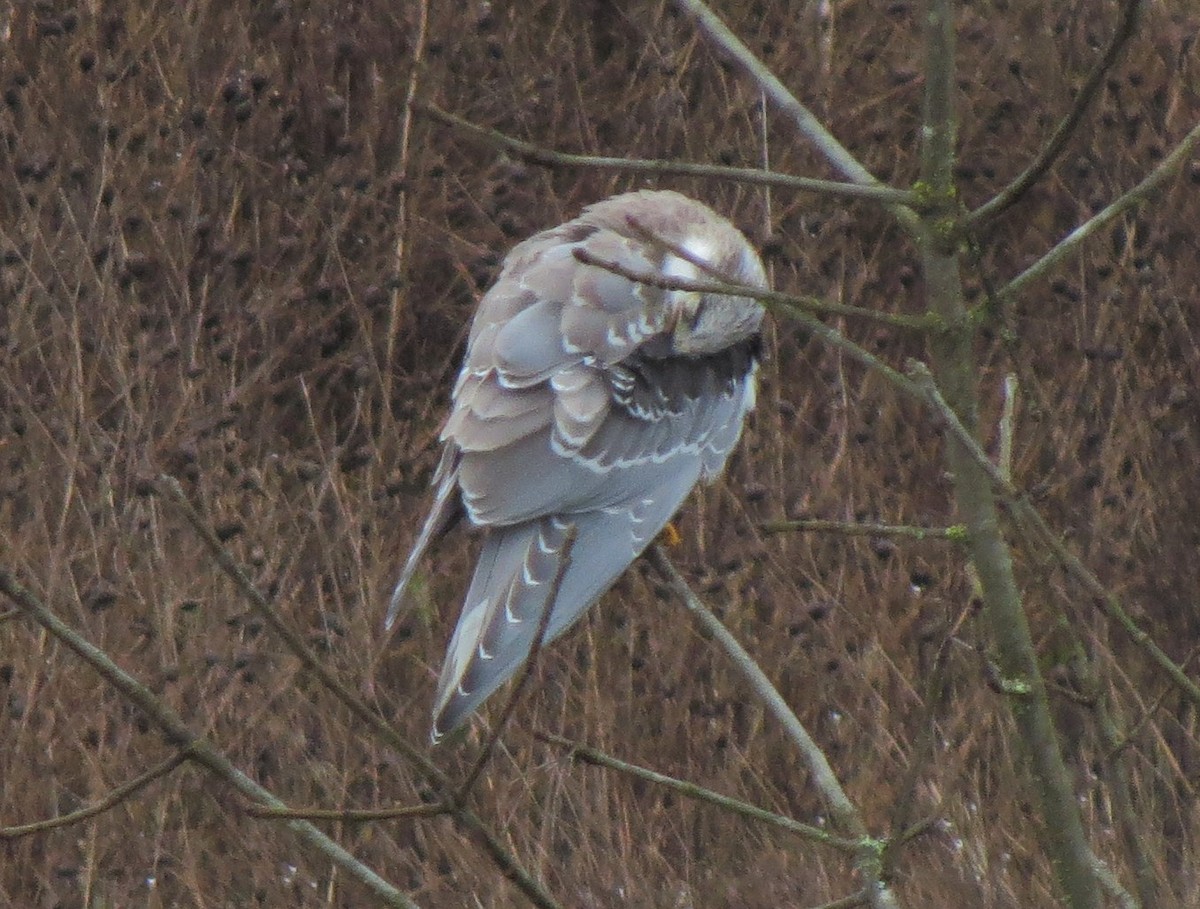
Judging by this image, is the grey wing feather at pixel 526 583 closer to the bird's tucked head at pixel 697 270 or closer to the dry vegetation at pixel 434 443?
the bird's tucked head at pixel 697 270

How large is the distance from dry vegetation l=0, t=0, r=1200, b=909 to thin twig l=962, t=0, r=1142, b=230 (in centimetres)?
197

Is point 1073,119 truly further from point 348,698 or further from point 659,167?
point 348,698

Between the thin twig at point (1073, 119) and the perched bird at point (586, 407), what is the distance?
5.16 feet

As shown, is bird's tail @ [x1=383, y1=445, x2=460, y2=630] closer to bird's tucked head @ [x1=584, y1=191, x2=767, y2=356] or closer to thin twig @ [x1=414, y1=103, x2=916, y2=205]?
bird's tucked head @ [x1=584, y1=191, x2=767, y2=356]

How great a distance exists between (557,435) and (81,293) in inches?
96.1

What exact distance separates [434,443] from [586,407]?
1710mm

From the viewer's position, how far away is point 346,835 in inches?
149

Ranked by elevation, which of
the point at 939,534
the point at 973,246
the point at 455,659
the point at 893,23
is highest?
the point at 973,246

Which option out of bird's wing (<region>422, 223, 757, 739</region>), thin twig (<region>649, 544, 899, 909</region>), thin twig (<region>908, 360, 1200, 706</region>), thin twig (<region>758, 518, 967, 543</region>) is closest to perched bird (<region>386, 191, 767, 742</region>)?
bird's wing (<region>422, 223, 757, 739</region>)

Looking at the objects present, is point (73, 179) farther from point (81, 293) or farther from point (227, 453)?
point (227, 453)

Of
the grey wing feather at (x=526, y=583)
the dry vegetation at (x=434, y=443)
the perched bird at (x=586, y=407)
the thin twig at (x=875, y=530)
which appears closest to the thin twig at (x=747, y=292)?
the thin twig at (x=875, y=530)

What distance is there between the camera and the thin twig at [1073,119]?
1152 millimetres

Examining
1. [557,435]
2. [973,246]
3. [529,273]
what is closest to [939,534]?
[973,246]

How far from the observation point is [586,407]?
3352 millimetres
